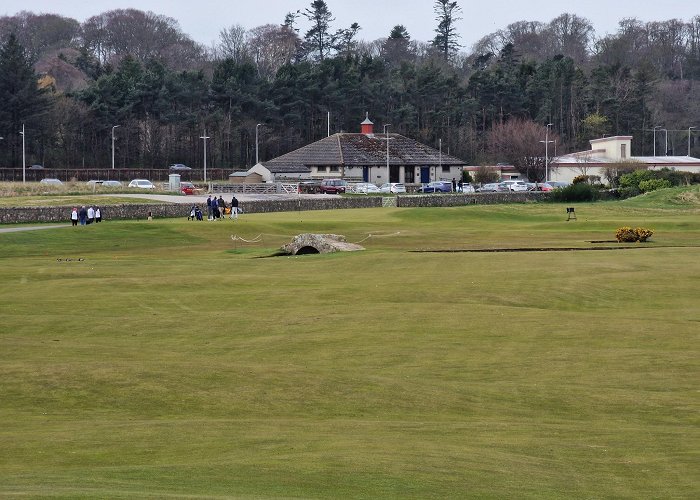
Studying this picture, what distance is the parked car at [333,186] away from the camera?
12194 centimetres

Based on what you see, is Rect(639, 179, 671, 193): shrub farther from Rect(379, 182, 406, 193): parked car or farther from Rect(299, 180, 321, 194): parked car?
Rect(299, 180, 321, 194): parked car

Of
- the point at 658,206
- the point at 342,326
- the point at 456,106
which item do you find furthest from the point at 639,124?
the point at 342,326

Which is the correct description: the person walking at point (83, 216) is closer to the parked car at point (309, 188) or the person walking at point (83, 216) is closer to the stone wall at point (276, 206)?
the stone wall at point (276, 206)

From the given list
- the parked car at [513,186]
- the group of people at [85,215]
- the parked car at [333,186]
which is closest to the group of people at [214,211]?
the group of people at [85,215]

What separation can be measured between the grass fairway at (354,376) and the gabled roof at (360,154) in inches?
3529

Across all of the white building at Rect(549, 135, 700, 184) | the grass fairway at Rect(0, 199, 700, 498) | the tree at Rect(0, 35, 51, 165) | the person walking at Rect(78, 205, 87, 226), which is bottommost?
the grass fairway at Rect(0, 199, 700, 498)

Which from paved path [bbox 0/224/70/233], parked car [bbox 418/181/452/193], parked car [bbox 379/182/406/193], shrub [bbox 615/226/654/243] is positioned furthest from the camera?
parked car [bbox 418/181/452/193]

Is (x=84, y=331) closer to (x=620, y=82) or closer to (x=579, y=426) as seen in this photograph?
(x=579, y=426)

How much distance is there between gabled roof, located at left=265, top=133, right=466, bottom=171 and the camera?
141625 millimetres

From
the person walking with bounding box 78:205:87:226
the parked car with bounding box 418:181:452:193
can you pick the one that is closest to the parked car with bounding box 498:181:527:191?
the parked car with bounding box 418:181:452:193

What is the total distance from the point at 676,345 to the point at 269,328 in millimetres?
10610

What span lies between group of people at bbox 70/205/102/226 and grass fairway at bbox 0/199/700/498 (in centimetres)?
2022

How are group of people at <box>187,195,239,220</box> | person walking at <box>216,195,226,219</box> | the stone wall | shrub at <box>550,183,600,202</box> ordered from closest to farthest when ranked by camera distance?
the stone wall
group of people at <box>187,195,239,220</box>
person walking at <box>216,195,226,219</box>
shrub at <box>550,183,600,202</box>

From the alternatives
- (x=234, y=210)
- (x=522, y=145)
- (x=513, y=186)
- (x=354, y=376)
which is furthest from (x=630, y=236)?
(x=522, y=145)
